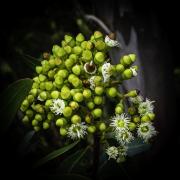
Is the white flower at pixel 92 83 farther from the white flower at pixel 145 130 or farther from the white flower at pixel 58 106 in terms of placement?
the white flower at pixel 145 130

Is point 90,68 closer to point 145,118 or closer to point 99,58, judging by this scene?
point 99,58

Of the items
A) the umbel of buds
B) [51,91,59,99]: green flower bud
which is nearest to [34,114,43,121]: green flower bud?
the umbel of buds

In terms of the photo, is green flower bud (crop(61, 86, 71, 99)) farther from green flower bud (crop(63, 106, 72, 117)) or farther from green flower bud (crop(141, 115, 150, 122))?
green flower bud (crop(141, 115, 150, 122))

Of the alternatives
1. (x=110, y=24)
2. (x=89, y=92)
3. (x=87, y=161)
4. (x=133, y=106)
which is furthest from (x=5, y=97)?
(x=110, y=24)

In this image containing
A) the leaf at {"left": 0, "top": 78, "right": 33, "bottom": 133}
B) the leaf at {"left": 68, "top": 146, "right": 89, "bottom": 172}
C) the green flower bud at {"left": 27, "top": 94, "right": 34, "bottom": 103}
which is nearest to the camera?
the leaf at {"left": 0, "top": 78, "right": 33, "bottom": 133}

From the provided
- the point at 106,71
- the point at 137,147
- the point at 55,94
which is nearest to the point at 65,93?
the point at 55,94

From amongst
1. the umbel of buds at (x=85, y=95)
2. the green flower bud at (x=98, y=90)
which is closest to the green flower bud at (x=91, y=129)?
the umbel of buds at (x=85, y=95)

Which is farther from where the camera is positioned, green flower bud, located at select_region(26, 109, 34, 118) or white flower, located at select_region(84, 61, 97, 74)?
green flower bud, located at select_region(26, 109, 34, 118)

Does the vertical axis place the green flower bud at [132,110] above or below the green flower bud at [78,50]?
below

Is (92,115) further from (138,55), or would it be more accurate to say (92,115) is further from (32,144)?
(138,55)
